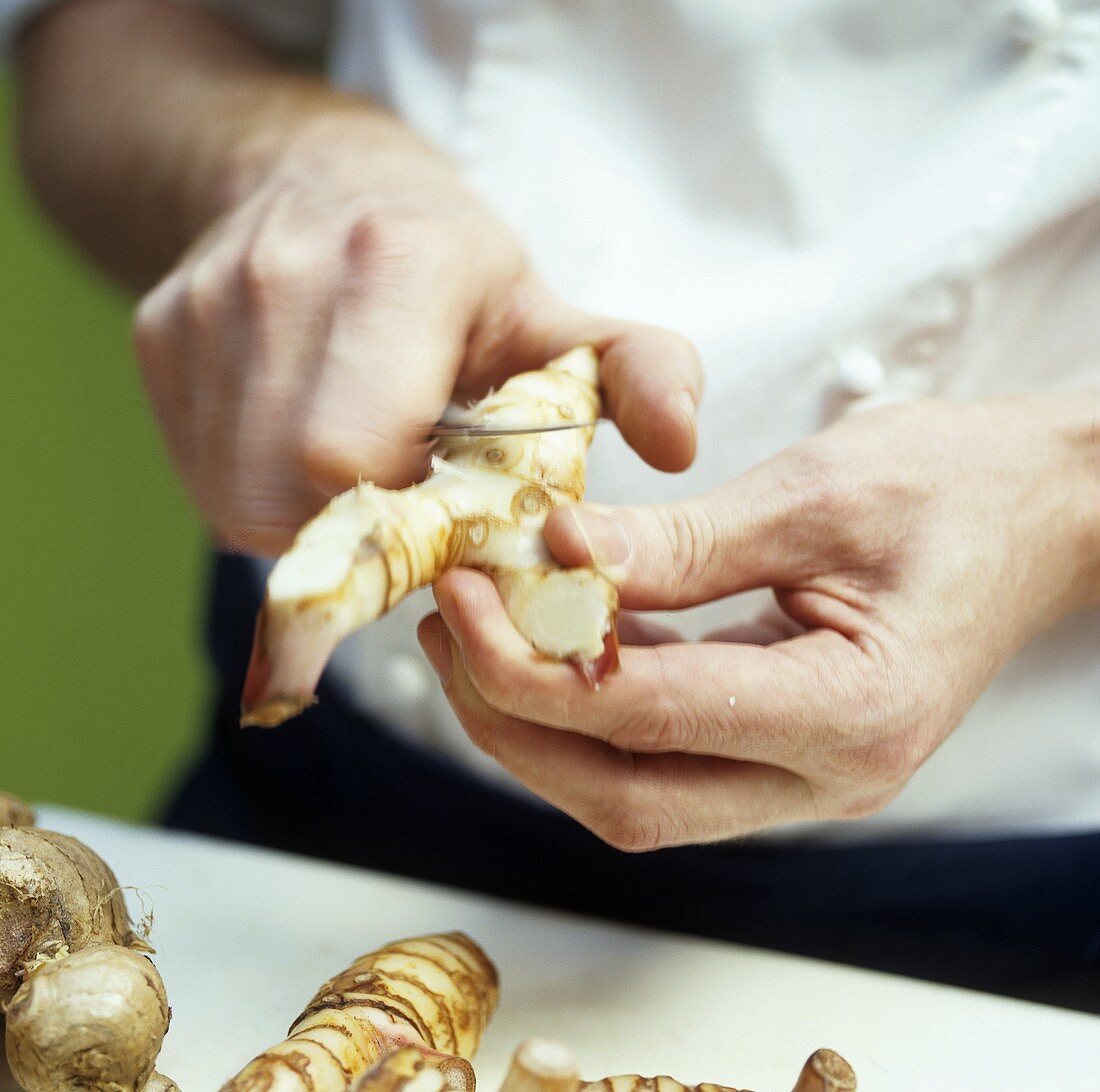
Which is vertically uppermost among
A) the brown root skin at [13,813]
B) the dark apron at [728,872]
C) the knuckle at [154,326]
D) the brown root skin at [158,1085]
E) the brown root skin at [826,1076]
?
the knuckle at [154,326]

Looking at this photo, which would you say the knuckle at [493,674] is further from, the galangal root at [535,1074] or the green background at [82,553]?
the green background at [82,553]

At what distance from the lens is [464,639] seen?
0.51m

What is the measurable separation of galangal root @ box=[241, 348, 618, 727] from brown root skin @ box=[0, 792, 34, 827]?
20 centimetres

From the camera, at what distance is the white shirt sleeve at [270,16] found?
105cm

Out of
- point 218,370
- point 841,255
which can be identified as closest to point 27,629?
point 218,370

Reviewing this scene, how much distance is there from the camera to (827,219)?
773mm

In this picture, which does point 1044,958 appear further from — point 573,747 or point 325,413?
point 325,413

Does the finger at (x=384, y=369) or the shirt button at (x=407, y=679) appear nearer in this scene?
the finger at (x=384, y=369)

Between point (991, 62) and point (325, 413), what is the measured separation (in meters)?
0.47

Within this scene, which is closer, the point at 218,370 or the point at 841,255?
the point at 218,370

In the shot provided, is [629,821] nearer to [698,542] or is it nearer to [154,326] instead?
[698,542]

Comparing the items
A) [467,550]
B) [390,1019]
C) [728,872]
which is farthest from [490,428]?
[728,872]

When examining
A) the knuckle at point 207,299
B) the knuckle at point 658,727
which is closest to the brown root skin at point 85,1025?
the knuckle at point 658,727

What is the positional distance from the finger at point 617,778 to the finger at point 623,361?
0.14 m
